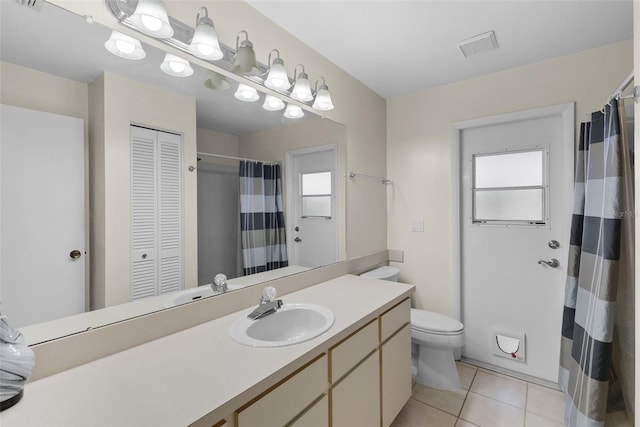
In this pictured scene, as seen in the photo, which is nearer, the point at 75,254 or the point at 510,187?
the point at 75,254

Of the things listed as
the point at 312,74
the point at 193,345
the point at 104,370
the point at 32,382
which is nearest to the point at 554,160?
the point at 312,74

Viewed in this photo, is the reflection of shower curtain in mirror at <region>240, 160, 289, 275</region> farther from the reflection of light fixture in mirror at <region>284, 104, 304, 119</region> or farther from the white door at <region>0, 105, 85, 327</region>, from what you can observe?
the white door at <region>0, 105, 85, 327</region>

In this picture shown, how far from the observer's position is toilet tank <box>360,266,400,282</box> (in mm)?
2463

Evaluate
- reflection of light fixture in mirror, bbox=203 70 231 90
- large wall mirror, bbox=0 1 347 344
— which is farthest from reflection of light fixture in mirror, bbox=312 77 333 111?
reflection of light fixture in mirror, bbox=203 70 231 90

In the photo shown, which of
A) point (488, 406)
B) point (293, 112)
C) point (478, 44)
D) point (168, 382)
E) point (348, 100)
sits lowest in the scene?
point (488, 406)

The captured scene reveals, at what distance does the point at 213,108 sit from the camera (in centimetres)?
144

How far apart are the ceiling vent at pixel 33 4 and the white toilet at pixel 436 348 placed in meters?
2.48

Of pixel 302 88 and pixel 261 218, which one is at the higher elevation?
pixel 302 88

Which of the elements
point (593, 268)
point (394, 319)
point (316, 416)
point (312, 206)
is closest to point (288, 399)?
point (316, 416)

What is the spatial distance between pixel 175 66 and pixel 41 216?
2.51 ft

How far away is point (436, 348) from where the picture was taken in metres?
2.14

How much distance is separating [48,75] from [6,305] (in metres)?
0.73

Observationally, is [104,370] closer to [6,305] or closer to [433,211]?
[6,305]

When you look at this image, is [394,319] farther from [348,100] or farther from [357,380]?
[348,100]
